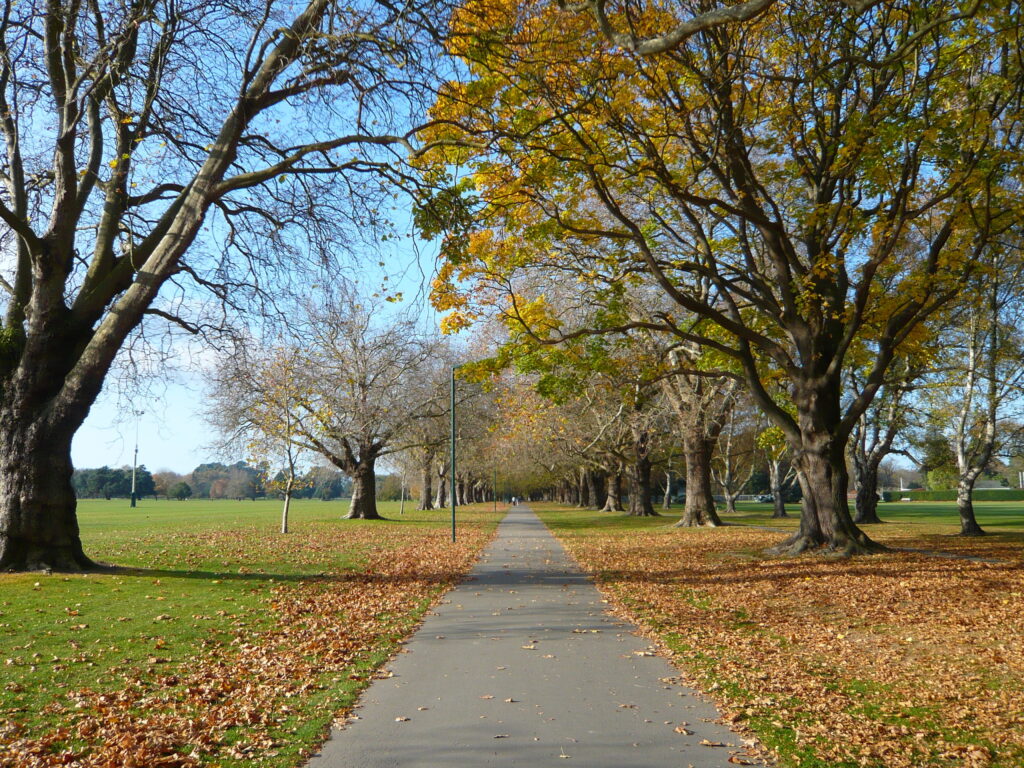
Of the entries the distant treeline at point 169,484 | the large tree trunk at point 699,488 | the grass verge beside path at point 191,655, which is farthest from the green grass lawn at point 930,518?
the distant treeline at point 169,484

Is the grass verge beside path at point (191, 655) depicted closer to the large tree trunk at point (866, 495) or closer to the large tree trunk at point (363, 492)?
the large tree trunk at point (363, 492)

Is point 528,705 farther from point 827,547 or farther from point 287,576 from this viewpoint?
point 827,547

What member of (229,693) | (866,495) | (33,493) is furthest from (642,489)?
(229,693)

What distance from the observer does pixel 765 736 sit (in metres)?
4.93

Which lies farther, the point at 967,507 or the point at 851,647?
the point at 967,507

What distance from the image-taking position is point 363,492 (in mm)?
36875

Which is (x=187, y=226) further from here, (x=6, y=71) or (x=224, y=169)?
(x=6, y=71)

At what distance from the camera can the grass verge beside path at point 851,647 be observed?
195 inches

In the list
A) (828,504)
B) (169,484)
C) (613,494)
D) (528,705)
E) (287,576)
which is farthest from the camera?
(169,484)

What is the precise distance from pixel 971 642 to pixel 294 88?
11433 millimetres

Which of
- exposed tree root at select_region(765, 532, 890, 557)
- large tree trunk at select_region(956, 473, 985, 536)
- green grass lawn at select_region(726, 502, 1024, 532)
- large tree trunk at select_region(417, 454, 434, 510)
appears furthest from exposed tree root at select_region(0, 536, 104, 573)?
large tree trunk at select_region(417, 454, 434, 510)

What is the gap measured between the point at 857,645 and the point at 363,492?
31075 mm

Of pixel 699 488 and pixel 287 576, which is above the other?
pixel 699 488

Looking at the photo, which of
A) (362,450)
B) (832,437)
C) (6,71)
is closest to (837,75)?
(832,437)
